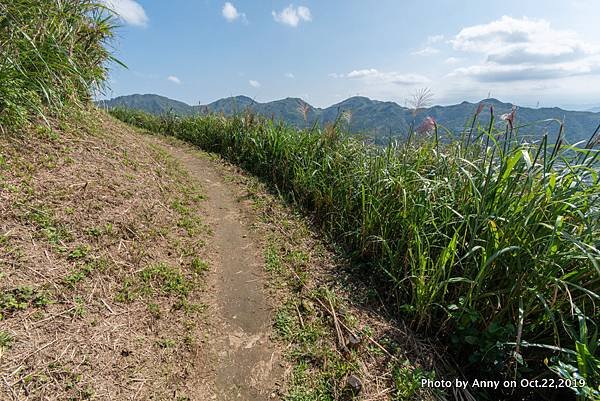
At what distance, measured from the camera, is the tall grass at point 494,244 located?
5.34ft

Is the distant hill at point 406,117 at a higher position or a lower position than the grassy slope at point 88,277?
higher

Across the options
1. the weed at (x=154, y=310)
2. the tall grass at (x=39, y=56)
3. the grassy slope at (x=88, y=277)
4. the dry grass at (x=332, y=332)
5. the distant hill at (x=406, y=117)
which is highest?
the tall grass at (x=39, y=56)

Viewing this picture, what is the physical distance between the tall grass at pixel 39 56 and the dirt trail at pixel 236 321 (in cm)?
193

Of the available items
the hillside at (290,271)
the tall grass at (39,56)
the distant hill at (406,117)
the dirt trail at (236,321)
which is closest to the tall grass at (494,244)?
the hillside at (290,271)

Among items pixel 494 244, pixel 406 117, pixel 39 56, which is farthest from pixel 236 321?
pixel 406 117

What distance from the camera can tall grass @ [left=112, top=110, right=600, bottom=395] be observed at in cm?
163

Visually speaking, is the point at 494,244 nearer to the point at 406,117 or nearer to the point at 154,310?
the point at 154,310

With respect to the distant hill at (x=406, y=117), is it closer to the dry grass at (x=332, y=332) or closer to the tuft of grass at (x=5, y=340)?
the dry grass at (x=332, y=332)

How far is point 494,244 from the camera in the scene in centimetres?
184

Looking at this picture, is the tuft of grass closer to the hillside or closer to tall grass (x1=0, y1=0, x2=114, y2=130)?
the hillside

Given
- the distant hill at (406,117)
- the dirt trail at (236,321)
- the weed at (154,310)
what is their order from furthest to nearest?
the distant hill at (406,117) → the weed at (154,310) → the dirt trail at (236,321)

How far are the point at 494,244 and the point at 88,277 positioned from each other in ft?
8.80

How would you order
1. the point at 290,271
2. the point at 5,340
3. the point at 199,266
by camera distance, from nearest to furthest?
the point at 5,340, the point at 199,266, the point at 290,271

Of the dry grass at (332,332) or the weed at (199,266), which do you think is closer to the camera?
the dry grass at (332,332)
